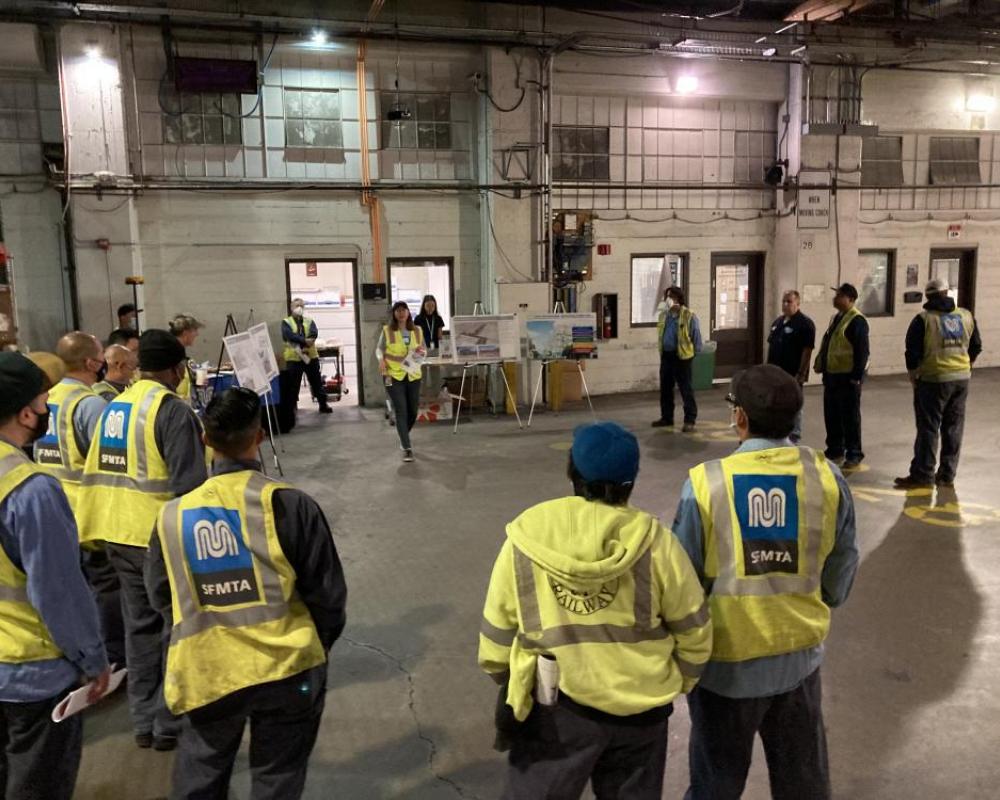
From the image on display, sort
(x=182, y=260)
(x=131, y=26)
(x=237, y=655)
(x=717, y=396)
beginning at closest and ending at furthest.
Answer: (x=237, y=655) < (x=131, y=26) < (x=182, y=260) < (x=717, y=396)

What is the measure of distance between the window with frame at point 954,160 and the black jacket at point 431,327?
8941 millimetres

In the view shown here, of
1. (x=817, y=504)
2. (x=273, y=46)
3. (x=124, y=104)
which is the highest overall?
(x=273, y=46)

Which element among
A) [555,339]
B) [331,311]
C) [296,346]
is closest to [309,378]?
[296,346]

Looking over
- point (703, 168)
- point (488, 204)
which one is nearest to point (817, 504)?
point (488, 204)

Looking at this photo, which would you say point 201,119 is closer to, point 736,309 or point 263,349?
point 263,349

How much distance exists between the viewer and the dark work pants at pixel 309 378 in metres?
10.4

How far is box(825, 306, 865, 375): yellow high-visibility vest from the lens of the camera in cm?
728

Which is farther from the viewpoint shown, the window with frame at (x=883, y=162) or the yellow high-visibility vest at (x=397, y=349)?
the window with frame at (x=883, y=162)

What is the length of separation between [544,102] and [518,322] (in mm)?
3209

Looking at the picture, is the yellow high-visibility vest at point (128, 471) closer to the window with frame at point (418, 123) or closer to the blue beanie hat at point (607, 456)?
the blue beanie hat at point (607, 456)

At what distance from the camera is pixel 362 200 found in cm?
1123

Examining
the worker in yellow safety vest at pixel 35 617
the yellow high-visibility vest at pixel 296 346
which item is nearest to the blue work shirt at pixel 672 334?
the yellow high-visibility vest at pixel 296 346

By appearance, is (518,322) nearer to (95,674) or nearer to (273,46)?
(273,46)

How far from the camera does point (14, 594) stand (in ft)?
7.20
